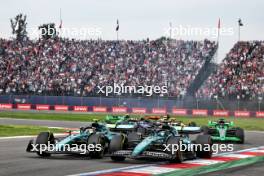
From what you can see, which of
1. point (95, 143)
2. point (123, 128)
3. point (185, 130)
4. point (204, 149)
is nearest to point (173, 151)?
point (204, 149)

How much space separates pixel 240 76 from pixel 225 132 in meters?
27.1

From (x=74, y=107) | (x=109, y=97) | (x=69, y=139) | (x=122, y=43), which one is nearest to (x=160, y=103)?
(x=109, y=97)

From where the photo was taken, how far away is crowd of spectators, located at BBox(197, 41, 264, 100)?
45969 millimetres

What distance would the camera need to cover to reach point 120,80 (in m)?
52.2

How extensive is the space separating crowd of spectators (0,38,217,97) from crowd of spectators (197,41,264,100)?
2.36m

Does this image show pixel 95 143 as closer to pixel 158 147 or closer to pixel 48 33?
pixel 158 147

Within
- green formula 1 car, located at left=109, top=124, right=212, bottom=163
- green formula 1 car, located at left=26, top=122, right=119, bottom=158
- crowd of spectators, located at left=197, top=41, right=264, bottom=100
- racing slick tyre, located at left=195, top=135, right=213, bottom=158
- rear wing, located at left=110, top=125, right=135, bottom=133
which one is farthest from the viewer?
crowd of spectators, located at left=197, top=41, right=264, bottom=100

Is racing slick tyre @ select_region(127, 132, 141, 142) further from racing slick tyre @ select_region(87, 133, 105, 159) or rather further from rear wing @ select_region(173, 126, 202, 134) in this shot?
rear wing @ select_region(173, 126, 202, 134)

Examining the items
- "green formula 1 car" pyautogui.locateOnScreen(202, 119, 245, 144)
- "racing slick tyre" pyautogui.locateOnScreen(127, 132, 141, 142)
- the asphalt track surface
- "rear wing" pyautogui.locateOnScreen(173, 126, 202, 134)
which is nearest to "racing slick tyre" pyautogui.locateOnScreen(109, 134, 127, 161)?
the asphalt track surface

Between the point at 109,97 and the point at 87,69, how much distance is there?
6.01 meters

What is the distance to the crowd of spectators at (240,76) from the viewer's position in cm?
4597

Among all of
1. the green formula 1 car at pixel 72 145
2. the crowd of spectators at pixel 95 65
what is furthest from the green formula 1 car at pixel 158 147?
the crowd of spectators at pixel 95 65

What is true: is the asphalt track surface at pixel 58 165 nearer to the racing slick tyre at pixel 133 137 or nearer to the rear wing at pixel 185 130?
the racing slick tyre at pixel 133 137

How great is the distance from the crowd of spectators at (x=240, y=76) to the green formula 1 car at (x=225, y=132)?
2265cm
